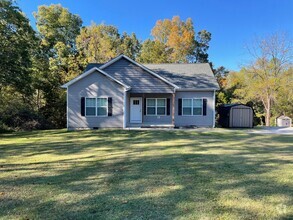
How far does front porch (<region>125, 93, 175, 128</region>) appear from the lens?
1722cm

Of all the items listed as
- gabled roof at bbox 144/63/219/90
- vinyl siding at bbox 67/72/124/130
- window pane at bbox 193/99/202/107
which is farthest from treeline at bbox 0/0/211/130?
window pane at bbox 193/99/202/107

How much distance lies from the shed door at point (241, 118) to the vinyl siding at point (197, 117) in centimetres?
157

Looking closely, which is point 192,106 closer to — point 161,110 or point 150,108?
point 161,110

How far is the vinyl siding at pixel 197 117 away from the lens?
1681 centimetres

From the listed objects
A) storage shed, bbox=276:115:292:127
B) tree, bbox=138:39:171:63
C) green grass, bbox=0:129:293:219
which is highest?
tree, bbox=138:39:171:63

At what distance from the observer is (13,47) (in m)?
14.4

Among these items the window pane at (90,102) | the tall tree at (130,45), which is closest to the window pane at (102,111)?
the window pane at (90,102)

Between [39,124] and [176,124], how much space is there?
10332 mm

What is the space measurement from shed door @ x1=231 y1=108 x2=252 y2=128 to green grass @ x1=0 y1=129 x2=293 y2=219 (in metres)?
9.56

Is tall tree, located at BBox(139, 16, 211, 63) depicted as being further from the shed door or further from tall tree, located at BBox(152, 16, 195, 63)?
the shed door

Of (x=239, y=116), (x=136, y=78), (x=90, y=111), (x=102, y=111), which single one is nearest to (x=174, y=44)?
(x=136, y=78)

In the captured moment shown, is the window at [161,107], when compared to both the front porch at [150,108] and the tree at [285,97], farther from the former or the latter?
the tree at [285,97]

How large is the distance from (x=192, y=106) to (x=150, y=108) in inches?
118

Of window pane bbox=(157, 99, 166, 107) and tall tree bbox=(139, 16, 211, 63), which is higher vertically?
tall tree bbox=(139, 16, 211, 63)
